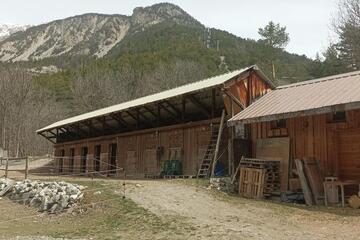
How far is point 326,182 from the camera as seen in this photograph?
1739 cm

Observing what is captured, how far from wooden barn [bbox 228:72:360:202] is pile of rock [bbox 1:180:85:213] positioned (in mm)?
7402

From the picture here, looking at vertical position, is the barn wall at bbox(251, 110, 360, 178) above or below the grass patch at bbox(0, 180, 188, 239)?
above

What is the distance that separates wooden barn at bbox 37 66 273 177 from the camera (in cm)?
2333

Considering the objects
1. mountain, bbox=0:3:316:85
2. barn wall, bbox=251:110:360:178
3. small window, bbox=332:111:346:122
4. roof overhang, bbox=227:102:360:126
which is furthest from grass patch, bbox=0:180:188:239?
mountain, bbox=0:3:316:85

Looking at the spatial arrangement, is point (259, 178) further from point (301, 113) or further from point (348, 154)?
point (348, 154)

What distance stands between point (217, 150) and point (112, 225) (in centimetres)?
875

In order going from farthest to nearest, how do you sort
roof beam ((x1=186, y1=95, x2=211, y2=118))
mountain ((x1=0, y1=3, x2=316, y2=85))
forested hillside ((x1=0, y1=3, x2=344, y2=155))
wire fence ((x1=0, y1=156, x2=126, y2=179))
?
mountain ((x1=0, y1=3, x2=316, y2=85)), forested hillside ((x1=0, y1=3, x2=344, y2=155)), wire fence ((x1=0, y1=156, x2=126, y2=179)), roof beam ((x1=186, y1=95, x2=211, y2=118))

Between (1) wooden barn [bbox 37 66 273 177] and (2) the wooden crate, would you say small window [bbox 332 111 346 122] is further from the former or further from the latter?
(1) wooden barn [bbox 37 66 273 177]

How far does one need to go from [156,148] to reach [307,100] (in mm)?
11046

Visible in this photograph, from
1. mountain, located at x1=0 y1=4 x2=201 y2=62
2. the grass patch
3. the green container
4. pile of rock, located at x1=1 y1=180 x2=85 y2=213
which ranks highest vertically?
mountain, located at x1=0 y1=4 x2=201 y2=62

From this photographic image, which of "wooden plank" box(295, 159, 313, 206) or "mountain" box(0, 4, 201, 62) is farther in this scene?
"mountain" box(0, 4, 201, 62)

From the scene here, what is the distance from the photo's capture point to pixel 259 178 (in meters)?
19.6

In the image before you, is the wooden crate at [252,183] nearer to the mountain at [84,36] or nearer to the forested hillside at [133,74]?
the forested hillside at [133,74]

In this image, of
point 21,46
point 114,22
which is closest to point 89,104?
point 114,22
